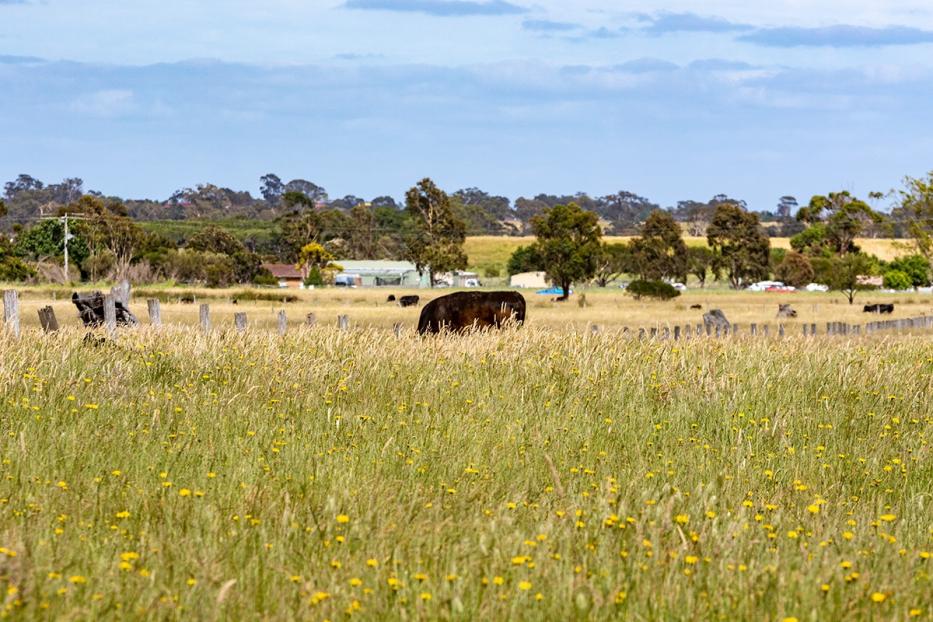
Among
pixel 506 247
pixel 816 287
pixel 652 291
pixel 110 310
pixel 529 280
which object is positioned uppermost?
pixel 506 247

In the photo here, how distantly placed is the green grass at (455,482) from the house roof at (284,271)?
360 feet

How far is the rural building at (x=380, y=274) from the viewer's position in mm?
128500

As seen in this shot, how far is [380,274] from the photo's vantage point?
13238cm

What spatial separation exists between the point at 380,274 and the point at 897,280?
5514 cm

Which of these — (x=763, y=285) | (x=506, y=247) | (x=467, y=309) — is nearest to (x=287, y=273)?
(x=763, y=285)

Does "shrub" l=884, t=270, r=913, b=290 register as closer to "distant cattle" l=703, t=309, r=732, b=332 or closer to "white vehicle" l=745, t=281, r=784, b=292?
"white vehicle" l=745, t=281, r=784, b=292

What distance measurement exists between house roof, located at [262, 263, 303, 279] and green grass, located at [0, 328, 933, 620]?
109654 millimetres

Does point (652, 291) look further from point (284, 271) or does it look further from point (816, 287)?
point (284, 271)

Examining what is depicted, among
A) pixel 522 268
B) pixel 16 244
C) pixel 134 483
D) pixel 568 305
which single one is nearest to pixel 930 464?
pixel 134 483

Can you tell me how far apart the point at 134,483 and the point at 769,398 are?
6365 mm

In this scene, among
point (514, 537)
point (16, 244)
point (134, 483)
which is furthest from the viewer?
point (16, 244)

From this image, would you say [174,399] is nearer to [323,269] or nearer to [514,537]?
[514,537]

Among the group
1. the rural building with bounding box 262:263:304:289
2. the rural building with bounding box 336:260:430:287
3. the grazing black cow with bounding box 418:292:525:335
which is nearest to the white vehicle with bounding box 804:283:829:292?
the rural building with bounding box 336:260:430:287

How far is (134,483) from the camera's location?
6.91 metres
